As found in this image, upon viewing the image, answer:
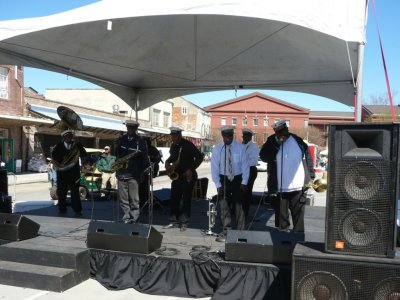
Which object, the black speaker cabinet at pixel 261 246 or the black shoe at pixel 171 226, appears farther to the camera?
the black shoe at pixel 171 226

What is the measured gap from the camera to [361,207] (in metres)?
3.63

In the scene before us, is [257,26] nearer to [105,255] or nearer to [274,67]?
[274,67]

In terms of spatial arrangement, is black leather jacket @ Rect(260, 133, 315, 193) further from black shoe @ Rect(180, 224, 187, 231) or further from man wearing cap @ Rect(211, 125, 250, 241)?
black shoe @ Rect(180, 224, 187, 231)

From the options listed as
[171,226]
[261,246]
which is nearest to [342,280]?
[261,246]

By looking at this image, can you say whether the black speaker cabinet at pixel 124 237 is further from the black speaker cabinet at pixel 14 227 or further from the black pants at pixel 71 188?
the black pants at pixel 71 188

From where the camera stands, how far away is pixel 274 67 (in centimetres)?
806

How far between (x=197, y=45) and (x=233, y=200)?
3.01 metres

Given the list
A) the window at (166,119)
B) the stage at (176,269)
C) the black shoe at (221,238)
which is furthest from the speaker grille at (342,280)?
the window at (166,119)

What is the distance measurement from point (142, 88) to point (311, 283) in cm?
738

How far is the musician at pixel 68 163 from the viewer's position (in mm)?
7676

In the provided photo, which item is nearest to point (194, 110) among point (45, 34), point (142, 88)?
point (142, 88)

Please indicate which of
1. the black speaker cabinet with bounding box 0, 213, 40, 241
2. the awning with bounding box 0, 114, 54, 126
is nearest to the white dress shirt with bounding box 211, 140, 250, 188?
the black speaker cabinet with bounding box 0, 213, 40, 241

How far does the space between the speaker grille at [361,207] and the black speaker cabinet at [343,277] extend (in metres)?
0.12

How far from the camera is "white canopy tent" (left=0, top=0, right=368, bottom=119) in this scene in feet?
14.4
